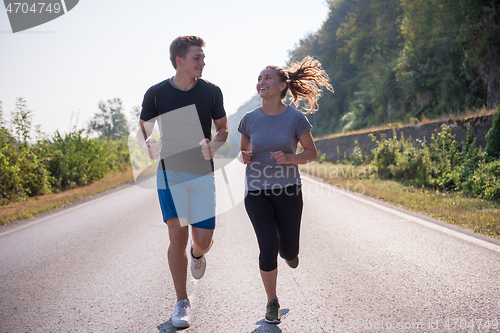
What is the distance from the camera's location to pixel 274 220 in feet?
11.4

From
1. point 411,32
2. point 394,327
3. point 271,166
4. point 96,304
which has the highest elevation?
point 411,32

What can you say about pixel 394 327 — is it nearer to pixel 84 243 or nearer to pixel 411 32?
pixel 84 243

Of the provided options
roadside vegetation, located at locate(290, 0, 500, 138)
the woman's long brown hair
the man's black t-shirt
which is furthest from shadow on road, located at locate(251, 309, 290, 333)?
roadside vegetation, located at locate(290, 0, 500, 138)

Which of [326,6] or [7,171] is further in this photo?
[326,6]

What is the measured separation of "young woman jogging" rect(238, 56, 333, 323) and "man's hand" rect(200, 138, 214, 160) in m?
0.31

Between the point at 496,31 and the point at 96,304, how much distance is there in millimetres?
19797

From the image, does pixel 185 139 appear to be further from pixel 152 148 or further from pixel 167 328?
pixel 167 328

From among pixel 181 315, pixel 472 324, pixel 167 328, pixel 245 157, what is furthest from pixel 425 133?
pixel 167 328

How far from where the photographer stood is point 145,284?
420 cm

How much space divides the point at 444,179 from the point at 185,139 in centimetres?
855

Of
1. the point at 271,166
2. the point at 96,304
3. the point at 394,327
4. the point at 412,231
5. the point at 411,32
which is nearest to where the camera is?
the point at 394,327

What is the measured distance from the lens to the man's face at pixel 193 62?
354 cm

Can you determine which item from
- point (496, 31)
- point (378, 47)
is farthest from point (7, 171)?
point (378, 47)

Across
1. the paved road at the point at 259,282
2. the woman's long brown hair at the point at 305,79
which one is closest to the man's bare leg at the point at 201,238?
the paved road at the point at 259,282
